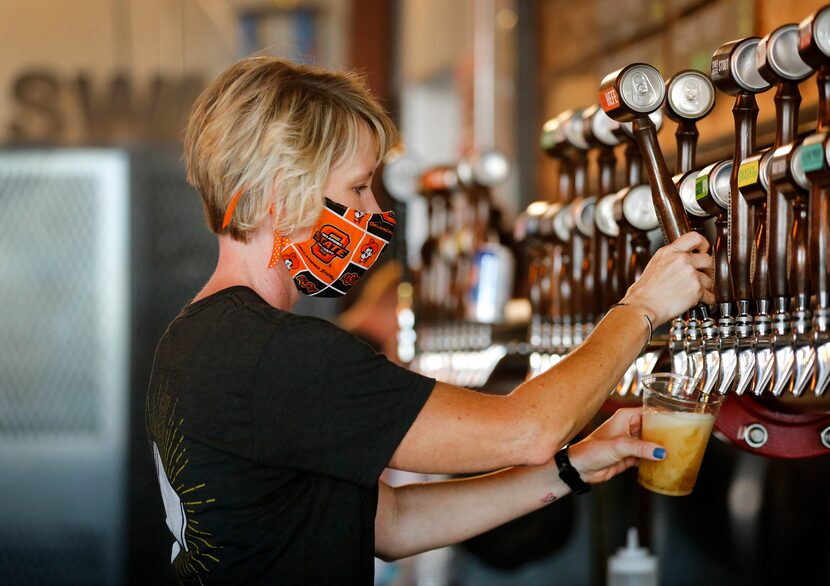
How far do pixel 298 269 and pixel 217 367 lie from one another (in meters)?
0.20

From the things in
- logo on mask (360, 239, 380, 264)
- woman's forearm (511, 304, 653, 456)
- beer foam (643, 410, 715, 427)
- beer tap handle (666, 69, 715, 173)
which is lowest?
beer foam (643, 410, 715, 427)

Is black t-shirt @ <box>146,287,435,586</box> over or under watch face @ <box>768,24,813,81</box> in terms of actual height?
under

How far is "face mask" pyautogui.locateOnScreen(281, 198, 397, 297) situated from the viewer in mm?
1557

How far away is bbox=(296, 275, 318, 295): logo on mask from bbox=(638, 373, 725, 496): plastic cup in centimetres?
49

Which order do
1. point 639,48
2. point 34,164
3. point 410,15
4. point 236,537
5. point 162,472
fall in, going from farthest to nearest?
1. point 410,15
2. point 34,164
3. point 639,48
4. point 162,472
5. point 236,537

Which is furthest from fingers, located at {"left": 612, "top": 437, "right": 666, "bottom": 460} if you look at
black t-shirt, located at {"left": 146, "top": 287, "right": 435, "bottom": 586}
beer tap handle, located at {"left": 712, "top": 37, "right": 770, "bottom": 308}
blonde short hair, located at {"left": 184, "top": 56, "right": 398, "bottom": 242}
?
blonde short hair, located at {"left": 184, "top": 56, "right": 398, "bottom": 242}

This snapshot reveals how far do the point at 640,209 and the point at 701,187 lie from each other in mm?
216

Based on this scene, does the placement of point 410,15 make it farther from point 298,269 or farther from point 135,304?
point 298,269

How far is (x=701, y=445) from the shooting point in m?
1.49

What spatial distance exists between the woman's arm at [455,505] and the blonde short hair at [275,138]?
0.55 meters

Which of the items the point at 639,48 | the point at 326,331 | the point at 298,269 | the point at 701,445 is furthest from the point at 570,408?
the point at 639,48

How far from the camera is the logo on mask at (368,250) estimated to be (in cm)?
157

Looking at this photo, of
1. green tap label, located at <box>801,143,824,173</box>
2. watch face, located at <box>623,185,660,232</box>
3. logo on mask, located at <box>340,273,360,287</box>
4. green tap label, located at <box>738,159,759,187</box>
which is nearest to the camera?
green tap label, located at <box>801,143,824,173</box>

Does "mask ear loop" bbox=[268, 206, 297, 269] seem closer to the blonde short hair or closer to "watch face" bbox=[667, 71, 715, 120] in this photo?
the blonde short hair
